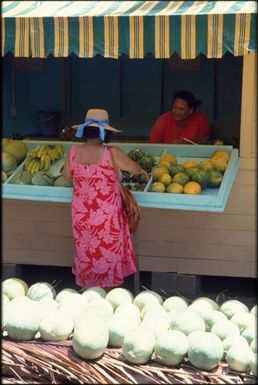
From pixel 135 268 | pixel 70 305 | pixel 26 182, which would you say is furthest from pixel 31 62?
pixel 70 305

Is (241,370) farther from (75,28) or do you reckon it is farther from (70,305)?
(75,28)

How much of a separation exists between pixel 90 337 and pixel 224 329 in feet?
2.41

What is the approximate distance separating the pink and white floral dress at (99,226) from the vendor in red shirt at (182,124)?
167cm

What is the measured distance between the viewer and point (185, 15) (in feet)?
15.2

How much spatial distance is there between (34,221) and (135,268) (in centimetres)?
148

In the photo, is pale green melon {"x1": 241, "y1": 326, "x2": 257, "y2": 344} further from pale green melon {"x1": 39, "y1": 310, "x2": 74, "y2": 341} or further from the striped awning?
the striped awning

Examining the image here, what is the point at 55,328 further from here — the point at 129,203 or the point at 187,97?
the point at 187,97

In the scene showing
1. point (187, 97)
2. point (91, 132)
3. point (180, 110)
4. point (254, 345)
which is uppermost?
point (187, 97)

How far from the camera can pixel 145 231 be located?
20.2 ft

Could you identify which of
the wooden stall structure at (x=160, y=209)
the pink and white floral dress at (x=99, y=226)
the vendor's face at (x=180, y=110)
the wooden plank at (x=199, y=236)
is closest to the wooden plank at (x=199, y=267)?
the wooden stall structure at (x=160, y=209)

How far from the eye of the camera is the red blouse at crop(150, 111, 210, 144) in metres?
6.60

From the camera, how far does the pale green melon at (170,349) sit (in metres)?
3.50

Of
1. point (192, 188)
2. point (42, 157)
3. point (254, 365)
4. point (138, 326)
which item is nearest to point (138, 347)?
point (138, 326)

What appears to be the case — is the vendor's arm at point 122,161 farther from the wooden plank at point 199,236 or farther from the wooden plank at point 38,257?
the wooden plank at point 38,257
